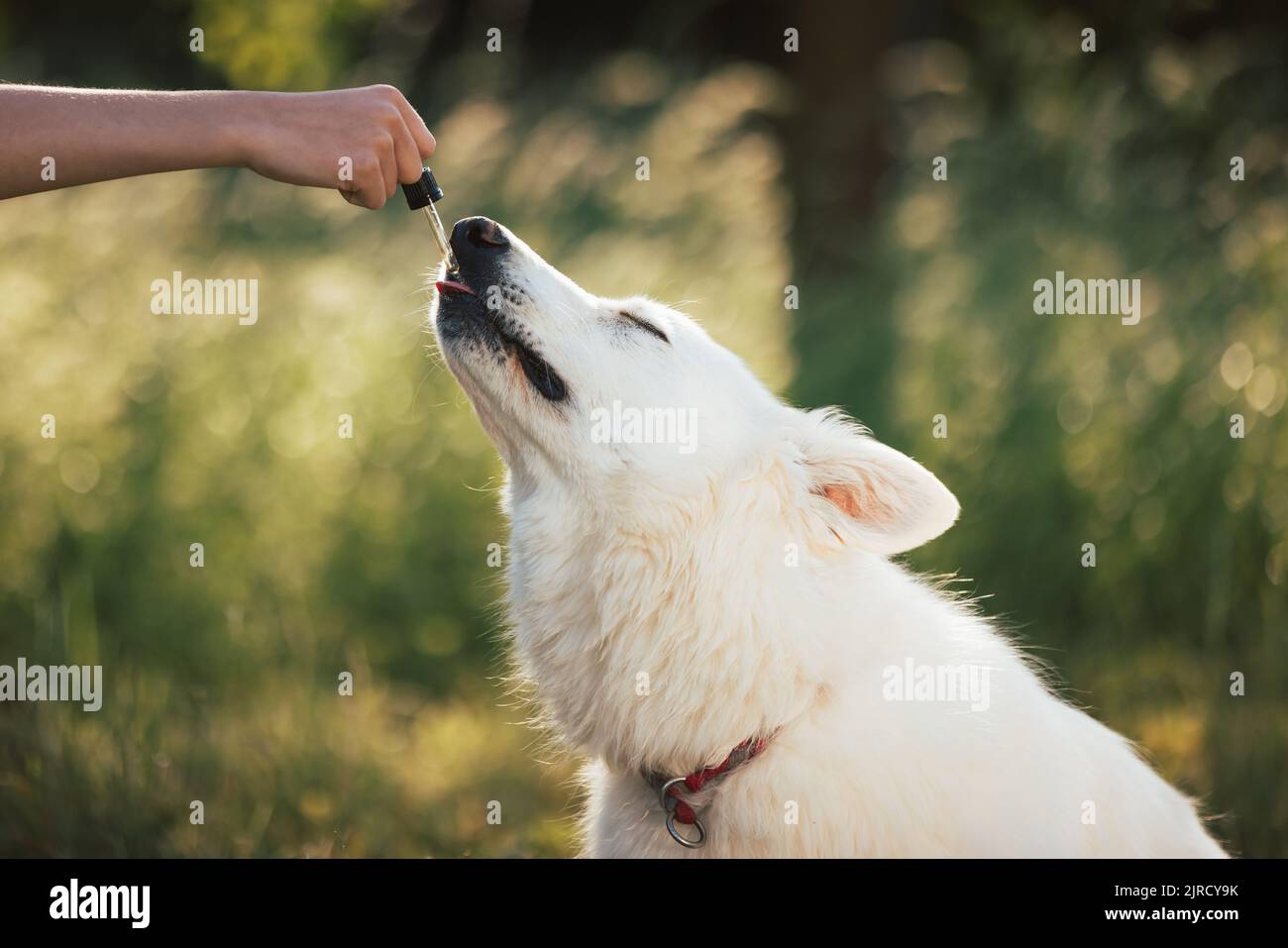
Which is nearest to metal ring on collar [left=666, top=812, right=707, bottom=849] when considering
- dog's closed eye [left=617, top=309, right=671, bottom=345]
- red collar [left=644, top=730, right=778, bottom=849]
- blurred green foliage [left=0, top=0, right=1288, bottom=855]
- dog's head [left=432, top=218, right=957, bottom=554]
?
red collar [left=644, top=730, right=778, bottom=849]

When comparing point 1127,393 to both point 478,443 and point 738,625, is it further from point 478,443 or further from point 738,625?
point 738,625

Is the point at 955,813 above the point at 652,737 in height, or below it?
below

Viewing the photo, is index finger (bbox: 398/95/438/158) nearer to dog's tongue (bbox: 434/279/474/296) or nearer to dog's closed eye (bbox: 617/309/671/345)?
dog's tongue (bbox: 434/279/474/296)

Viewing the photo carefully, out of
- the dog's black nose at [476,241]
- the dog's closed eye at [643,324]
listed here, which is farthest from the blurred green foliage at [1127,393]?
the dog's black nose at [476,241]

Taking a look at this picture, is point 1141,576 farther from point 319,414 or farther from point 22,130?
point 22,130

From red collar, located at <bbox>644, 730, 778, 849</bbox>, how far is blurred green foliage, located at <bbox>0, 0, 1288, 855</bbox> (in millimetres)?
942

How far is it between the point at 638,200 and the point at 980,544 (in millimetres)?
3657

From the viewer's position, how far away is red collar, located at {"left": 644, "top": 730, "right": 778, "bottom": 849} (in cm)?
276

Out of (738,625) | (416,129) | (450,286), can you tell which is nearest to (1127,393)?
(738,625)

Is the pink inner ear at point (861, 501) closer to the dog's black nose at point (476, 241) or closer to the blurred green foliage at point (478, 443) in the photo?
the dog's black nose at point (476, 241)

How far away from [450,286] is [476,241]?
0.45 feet

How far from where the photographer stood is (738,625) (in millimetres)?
2758
